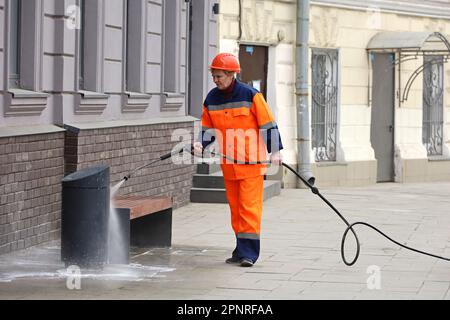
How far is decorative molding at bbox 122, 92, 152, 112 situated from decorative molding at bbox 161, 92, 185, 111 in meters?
0.67

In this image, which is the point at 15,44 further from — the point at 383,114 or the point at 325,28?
the point at 383,114

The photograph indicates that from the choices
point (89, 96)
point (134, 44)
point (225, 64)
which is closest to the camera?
point (225, 64)

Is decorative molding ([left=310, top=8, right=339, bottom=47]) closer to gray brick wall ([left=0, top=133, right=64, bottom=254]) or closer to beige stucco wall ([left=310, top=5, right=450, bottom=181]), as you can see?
beige stucco wall ([left=310, top=5, right=450, bottom=181])

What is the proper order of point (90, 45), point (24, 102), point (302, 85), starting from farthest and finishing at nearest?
point (302, 85) → point (90, 45) → point (24, 102)

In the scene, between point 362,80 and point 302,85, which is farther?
point 362,80

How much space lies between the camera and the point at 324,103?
76.3 feet

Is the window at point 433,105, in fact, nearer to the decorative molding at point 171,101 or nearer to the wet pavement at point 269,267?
the decorative molding at point 171,101

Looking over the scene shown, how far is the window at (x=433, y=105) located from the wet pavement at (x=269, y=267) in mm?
9849

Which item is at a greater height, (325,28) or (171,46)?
(325,28)

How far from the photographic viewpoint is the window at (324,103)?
23.0 metres

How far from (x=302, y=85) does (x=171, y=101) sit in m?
5.32

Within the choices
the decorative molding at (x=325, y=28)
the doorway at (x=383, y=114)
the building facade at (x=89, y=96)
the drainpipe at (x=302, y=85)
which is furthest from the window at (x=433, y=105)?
the building facade at (x=89, y=96)

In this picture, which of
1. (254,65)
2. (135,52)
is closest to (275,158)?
(135,52)
